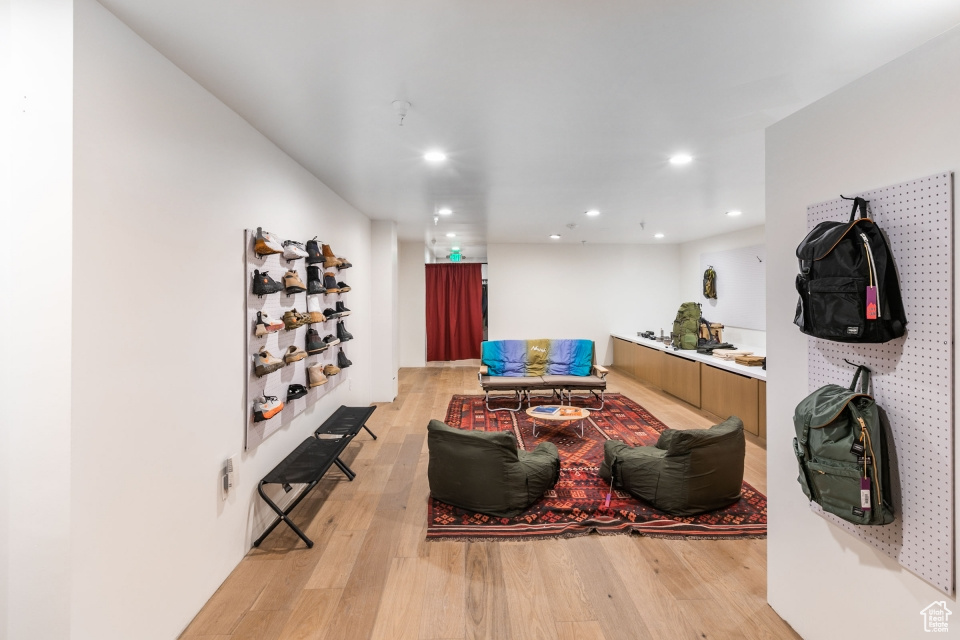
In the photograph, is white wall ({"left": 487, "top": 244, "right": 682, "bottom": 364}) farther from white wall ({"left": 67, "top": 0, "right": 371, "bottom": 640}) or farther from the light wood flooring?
white wall ({"left": 67, "top": 0, "right": 371, "bottom": 640})

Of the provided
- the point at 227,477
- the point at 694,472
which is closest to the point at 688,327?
the point at 694,472

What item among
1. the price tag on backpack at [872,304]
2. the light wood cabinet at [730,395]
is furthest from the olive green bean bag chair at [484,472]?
the light wood cabinet at [730,395]

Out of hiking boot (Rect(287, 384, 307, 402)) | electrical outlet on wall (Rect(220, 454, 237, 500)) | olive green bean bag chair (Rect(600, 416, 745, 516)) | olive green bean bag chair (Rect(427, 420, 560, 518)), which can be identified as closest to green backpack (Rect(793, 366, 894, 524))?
olive green bean bag chair (Rect(600, 416, 745, 516))

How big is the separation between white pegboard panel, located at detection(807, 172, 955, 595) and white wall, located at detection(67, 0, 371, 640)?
2549 millimetres

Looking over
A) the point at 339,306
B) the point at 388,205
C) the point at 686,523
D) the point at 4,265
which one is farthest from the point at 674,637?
the point at 388,205

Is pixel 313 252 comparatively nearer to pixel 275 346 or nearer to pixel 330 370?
pixel 275 346

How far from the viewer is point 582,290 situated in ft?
25.6

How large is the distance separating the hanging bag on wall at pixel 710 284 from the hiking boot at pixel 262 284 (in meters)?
6.62

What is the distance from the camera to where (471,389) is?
6309 mm

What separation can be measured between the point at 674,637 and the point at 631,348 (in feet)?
19.0

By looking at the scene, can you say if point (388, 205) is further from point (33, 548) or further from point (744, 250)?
point (744, 250)

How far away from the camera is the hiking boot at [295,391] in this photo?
2792 millimetres

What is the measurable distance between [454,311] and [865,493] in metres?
6.90

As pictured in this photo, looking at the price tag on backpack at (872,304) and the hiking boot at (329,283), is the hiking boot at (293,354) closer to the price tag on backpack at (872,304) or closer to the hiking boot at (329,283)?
the hiking boot at (329,283)
